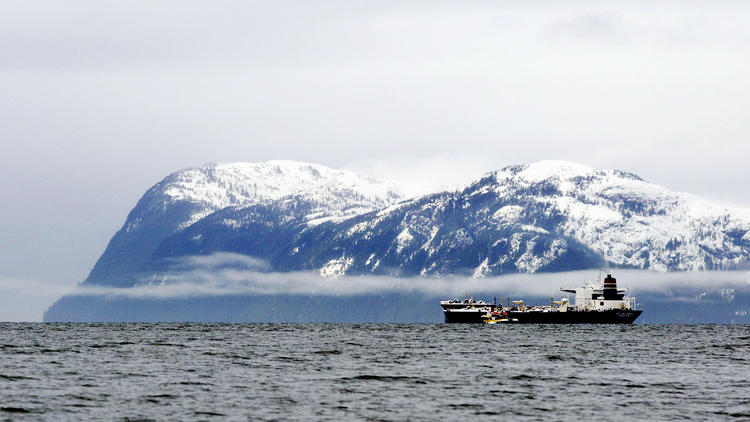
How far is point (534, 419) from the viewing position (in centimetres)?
7300

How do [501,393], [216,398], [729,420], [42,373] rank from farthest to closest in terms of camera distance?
[42,373]
[501,393]
[216,398]
[729,420]

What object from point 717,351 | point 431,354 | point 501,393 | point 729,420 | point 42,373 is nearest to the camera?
point 729,420

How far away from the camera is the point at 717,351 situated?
160 meters

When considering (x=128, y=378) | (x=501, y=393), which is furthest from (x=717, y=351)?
(x=128, y=378)

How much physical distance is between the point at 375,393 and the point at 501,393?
10170 mm

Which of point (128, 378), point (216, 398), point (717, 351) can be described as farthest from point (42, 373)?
point (717, 351)

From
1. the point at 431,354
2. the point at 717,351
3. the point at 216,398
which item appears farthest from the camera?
the point at 717,351

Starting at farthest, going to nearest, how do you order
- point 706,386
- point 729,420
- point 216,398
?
point 706,386 < point 216,398 < point 729,420

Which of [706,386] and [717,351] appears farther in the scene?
[717,351]

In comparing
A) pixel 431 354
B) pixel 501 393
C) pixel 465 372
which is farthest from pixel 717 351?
pixel 501 393

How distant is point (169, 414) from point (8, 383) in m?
25.8

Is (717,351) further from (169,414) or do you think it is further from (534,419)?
(169,414)

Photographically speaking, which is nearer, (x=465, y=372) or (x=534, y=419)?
(x=534, y=419)

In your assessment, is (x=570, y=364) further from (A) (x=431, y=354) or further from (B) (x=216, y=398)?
(B) (x=216, y=398)
